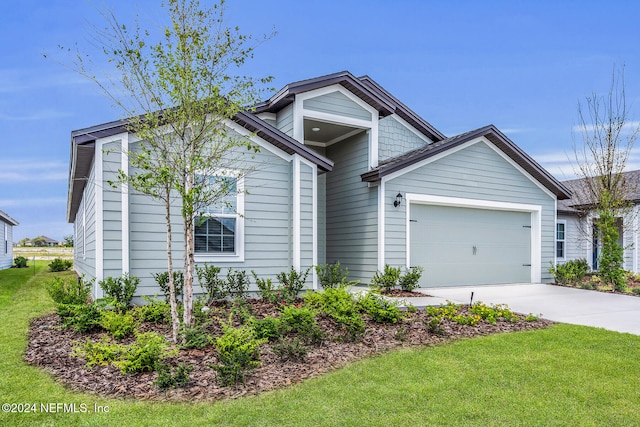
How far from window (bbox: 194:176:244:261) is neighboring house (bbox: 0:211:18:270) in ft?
63.2

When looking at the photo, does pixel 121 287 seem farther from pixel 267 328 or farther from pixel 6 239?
pixel 6 239

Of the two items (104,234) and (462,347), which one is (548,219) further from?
(104,234)

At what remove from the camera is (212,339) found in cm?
523

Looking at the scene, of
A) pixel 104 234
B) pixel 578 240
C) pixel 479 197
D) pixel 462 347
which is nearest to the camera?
pixel 462 347

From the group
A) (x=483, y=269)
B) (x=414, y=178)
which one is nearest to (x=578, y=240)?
(x=483, y=269)

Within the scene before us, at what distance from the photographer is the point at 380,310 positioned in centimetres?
666

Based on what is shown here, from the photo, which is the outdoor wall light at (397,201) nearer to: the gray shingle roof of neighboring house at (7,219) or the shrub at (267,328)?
the shrub at (267,328)

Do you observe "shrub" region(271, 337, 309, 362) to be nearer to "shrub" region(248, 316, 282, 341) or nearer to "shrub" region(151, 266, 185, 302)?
"shrub" region(248, 316, 282, 341)

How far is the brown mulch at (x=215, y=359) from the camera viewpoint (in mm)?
4145

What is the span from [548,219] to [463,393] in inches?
431

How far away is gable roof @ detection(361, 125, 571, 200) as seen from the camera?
1048 centimetres

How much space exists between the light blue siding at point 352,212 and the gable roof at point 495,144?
0.58 m

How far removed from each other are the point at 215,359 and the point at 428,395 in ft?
7.90

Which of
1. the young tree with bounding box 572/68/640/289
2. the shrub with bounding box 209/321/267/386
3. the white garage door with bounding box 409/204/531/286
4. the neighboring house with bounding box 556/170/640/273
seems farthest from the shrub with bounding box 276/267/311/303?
the neighboring house with bounding box 556/170/640/273
